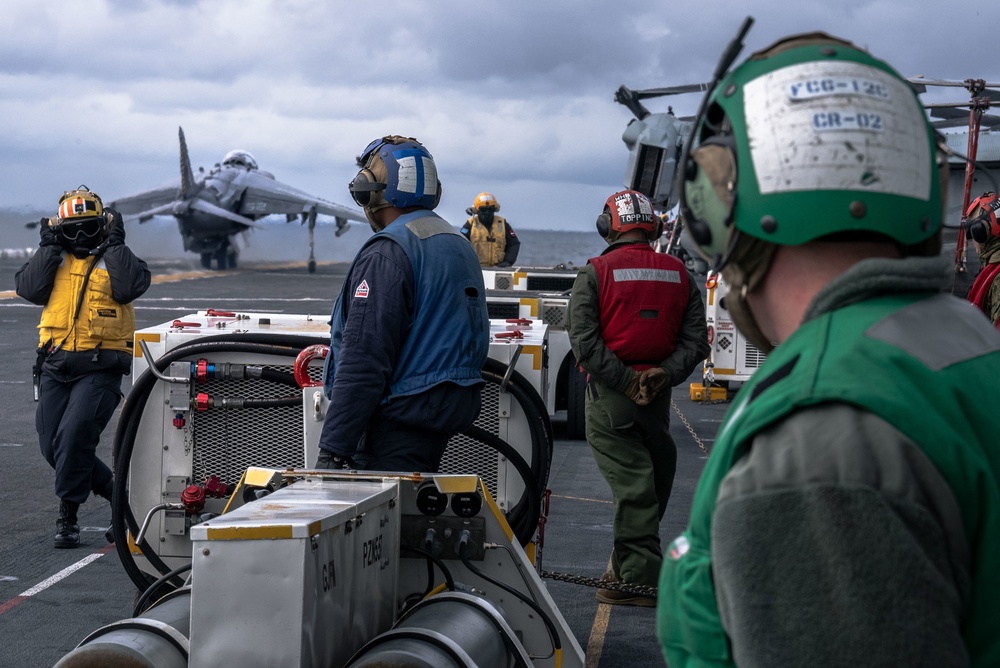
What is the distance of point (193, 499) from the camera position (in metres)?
5.04

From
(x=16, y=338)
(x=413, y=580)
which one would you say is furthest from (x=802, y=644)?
(x=16, y=338)

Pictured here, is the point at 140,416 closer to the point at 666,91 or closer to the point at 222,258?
the point at 666,91

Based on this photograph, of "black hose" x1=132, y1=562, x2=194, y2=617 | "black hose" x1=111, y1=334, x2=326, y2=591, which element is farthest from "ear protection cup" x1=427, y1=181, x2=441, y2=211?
"black hose" x1=132, y1=562, x2=194, y2=617

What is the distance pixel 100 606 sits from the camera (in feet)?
20.4

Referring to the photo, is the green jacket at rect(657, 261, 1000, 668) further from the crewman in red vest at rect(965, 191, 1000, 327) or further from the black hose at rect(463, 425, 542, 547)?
the crewman in red vest at rect(965, 191, 1000, 327)

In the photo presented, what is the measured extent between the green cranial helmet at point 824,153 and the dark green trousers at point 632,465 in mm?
4787

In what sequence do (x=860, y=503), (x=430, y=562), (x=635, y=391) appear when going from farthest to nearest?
(x=635, y=391) → (x=430, y=562) → (x=860, y=503)

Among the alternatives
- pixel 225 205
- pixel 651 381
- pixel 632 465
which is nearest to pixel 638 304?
pixel 651 381

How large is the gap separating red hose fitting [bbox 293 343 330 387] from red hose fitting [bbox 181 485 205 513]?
0.63 meters

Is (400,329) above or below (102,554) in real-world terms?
above

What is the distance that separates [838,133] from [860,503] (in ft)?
1.58

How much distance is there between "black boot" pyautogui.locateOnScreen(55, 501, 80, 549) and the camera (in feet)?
24.4

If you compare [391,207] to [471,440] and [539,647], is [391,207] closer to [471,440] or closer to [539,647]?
[471,440]

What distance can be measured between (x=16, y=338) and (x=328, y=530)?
64.6 ft
